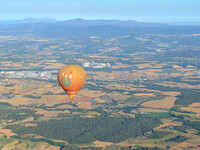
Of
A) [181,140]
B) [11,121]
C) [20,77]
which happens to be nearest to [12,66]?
[20,77]

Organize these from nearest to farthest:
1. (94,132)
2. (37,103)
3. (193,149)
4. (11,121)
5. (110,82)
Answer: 1. (193,149)
2. (94,132)
3. (11,121)
4. (37,103)
5. (110,82)

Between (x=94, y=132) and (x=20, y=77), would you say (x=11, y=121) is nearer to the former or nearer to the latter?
(x=94, y=132)

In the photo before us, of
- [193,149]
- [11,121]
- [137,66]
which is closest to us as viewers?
[193,149]

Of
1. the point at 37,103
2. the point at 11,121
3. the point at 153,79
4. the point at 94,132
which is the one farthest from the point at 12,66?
the point at 94,132

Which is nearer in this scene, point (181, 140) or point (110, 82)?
point (181, 140)

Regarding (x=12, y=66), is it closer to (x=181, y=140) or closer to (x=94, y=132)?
(x=94, y=132)

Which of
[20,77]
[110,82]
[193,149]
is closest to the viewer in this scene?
[193,149]

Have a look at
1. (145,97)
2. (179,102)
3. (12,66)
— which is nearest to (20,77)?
(12,66)

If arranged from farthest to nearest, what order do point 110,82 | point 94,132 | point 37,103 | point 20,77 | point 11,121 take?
point 20,77 < point 110,82 < point 37,103 < point 11,121 < point 94,132

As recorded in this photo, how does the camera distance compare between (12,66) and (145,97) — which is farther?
(12,66)
